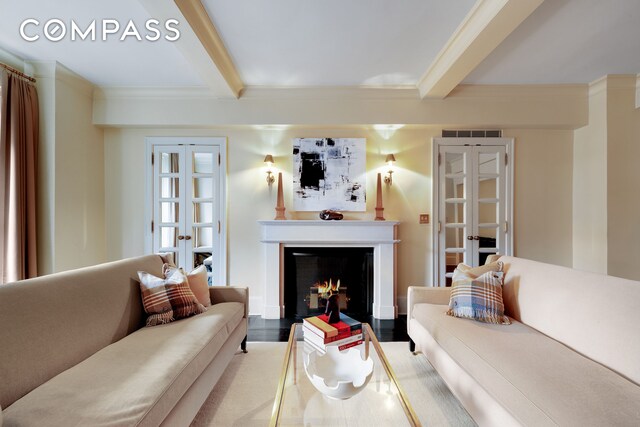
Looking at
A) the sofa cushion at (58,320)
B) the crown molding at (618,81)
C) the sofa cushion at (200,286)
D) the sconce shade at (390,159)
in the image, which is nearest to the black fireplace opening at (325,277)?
the sconce shade at (390,159)

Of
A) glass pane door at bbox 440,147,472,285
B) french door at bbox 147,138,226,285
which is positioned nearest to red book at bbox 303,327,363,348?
french door at bbox 147,138,226,285

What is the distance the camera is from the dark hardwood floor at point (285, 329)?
2764 mm

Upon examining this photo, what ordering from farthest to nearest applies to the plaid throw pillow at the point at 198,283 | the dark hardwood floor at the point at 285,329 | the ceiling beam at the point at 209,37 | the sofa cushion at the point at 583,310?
the dark hardwood floor at the point at 285,329 → the plaid throw pillow at the point at 198,283 → the ceiling beam at the point at 209,37 → the sofa cushion at the point at 583,310

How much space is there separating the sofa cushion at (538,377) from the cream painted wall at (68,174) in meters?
3.77

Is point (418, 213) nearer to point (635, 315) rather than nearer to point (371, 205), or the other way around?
point (371, 205)

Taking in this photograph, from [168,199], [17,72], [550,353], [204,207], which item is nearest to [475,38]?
[550,353]

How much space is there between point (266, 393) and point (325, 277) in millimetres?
1665

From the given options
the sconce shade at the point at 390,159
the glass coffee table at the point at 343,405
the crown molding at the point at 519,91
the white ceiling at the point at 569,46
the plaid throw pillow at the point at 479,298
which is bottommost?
the glass coffee table at the point at 343,405

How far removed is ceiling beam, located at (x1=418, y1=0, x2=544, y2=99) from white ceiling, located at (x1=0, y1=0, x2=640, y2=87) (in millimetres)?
91

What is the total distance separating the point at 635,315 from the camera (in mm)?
1296

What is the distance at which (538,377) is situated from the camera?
1.22 metres

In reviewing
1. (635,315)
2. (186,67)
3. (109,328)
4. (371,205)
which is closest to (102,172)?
(186,67)

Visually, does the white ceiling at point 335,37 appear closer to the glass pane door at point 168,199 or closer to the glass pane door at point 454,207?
the glass pane door at point 454,207

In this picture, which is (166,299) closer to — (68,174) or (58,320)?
(58,320)
